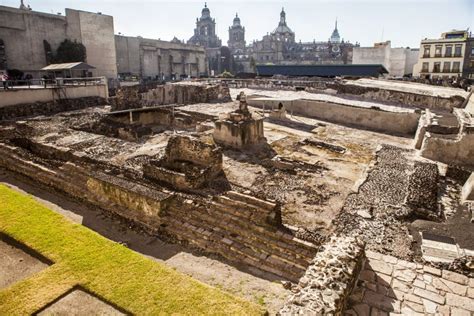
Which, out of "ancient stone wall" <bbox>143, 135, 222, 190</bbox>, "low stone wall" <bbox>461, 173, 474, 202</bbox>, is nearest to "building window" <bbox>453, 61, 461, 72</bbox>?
"low stone wall" <bbox>461, 173, 474, 202</bbox>

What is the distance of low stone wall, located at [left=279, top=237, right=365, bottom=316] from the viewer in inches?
184

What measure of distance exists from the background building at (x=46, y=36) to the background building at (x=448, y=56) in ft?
128

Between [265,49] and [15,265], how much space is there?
83255mm

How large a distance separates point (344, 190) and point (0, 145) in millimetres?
14664

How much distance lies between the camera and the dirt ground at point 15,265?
21.1ft

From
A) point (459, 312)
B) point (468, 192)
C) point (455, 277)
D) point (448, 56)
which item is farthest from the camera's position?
point (448, 56)

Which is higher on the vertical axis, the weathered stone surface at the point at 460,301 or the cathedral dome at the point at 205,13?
the cathedral dome at the point at 205,13

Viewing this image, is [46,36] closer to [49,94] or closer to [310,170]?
[49,94]

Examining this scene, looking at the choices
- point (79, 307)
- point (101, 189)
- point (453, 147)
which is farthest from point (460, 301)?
point (453, 147)

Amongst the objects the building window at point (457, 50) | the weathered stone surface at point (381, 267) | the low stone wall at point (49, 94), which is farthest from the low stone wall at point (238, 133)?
the building window at point (457, 50)

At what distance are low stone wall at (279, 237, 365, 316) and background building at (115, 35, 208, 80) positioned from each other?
130 feet

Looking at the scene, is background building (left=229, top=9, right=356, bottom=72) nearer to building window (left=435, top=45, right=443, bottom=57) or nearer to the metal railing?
building window (left=435, top=45, right=443, bottom=57)

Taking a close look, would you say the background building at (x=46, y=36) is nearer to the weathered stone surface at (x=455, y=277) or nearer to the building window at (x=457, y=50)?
the weathered stone surface at (x=455, y=277)

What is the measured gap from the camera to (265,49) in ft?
273
